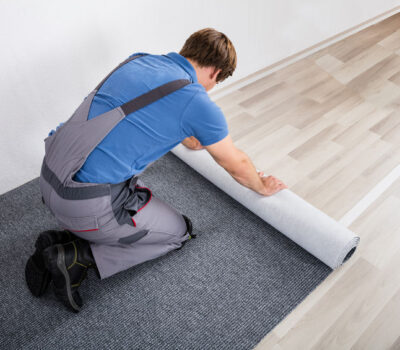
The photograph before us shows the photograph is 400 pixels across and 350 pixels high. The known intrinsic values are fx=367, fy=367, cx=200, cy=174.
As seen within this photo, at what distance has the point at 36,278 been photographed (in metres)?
1.42

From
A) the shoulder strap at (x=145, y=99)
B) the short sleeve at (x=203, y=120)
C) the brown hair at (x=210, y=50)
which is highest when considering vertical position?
the brown hair at (x=210, y=50)

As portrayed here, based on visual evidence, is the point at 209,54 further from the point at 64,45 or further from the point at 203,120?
the point at 64,45

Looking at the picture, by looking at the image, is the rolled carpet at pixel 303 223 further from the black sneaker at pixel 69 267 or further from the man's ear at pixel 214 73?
the black sneaker at pixel 69 267

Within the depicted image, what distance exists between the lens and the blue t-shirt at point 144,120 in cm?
115

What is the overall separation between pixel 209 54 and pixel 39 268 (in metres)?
1.02

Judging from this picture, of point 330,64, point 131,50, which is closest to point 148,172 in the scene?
point 131,50

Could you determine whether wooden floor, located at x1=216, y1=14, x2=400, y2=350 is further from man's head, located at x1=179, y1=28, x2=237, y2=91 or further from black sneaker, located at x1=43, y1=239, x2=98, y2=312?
man's head, located at x1=179, y1=28, x2=237, y2=91

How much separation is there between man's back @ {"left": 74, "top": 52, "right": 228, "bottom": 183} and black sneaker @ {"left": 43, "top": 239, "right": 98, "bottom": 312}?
32cm

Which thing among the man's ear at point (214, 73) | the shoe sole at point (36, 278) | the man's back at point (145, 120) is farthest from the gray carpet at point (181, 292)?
the man's ear at point (214, 73)

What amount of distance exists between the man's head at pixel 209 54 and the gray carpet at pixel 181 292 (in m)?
0.72

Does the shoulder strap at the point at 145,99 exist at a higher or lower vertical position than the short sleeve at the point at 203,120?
higher

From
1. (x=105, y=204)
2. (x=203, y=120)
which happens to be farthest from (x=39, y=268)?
(x=203, y=120)

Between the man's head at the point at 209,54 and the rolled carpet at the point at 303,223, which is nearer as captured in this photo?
the man's head at the point at 209,54

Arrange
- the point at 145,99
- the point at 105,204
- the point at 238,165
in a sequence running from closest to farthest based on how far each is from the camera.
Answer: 1. the point at 145,99
2. the point at 105,204
3. the point at 238,165
